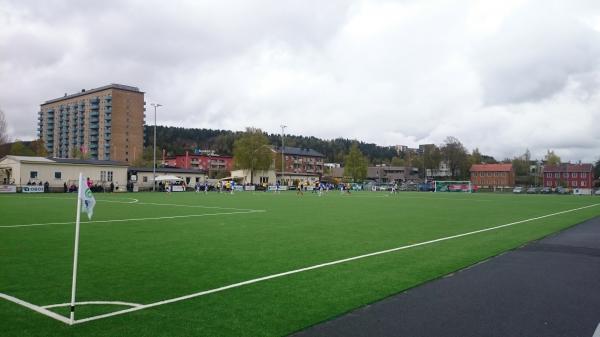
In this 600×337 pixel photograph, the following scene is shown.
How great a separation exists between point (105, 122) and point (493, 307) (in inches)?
6282

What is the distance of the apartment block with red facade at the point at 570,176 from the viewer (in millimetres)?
136250

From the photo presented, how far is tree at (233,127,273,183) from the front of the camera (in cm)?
9969

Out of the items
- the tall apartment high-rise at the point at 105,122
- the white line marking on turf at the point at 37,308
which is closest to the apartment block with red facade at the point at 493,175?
the tall apartment high-rise at the point at 105,122

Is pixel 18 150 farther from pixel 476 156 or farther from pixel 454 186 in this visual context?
pixel 476 156

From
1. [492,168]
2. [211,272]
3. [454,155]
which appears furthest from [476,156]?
[211,272]

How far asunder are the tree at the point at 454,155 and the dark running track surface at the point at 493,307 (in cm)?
12192

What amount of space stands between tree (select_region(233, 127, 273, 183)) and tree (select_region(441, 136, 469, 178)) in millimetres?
55076

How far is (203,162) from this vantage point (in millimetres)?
143250

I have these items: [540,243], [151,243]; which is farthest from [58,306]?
[540,243]

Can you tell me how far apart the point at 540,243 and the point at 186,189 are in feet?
227

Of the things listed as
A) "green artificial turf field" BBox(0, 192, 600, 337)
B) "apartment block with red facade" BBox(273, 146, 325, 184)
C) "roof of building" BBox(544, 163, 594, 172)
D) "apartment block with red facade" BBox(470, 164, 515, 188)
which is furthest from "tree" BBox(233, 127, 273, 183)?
Result: "roof of building" BBox(544, 163, 594, 172)

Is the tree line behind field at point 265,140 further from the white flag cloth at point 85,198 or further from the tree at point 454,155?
the white flag cloth at point 85,198

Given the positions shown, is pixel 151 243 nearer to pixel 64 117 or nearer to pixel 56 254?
pixel 56 254

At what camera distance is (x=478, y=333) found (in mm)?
5684
